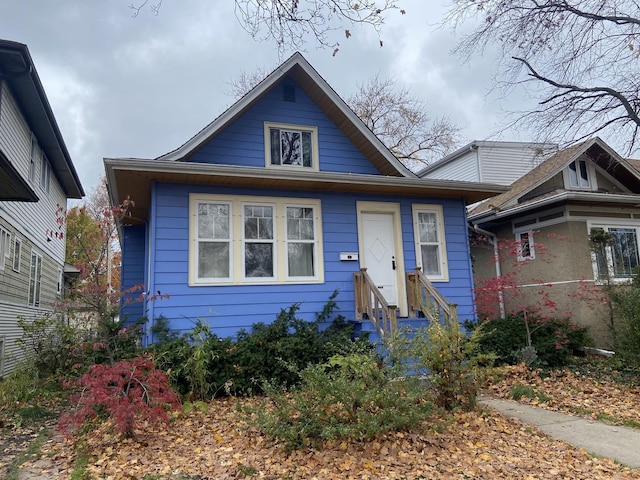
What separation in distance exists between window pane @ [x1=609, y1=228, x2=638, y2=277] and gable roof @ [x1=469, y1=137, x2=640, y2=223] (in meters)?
0.92

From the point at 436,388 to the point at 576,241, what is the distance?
6987 millimetres

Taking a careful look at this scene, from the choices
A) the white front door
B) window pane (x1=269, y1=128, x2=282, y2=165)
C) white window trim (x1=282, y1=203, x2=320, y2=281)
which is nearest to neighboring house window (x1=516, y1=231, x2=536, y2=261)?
the white front door

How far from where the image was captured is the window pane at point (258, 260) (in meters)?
8.21

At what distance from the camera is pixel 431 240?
9.55m

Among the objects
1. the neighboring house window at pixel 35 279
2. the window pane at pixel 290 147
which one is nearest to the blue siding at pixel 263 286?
the window pane at pixel 290 147

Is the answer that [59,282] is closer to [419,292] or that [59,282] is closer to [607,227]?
[419,292]

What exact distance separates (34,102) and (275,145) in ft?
19.3

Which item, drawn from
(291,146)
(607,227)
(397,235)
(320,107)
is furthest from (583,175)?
(291,146)

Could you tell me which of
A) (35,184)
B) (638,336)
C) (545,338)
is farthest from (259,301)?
(35,184)

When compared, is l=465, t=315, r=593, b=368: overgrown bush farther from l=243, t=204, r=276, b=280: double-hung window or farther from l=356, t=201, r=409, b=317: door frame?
l=243, t=204, r=276, b=280: double-hung window

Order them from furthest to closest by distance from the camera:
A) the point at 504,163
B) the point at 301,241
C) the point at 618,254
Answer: the point at 504,163
the point at 618,254
the point at 301,241

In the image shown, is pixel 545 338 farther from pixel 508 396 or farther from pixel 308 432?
pixel 308 432

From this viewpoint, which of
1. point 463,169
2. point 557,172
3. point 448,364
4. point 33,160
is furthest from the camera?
point 463,169

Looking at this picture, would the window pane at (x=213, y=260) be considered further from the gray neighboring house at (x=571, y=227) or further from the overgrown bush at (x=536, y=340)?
the gray neighboring house at (x=571, y=227)
